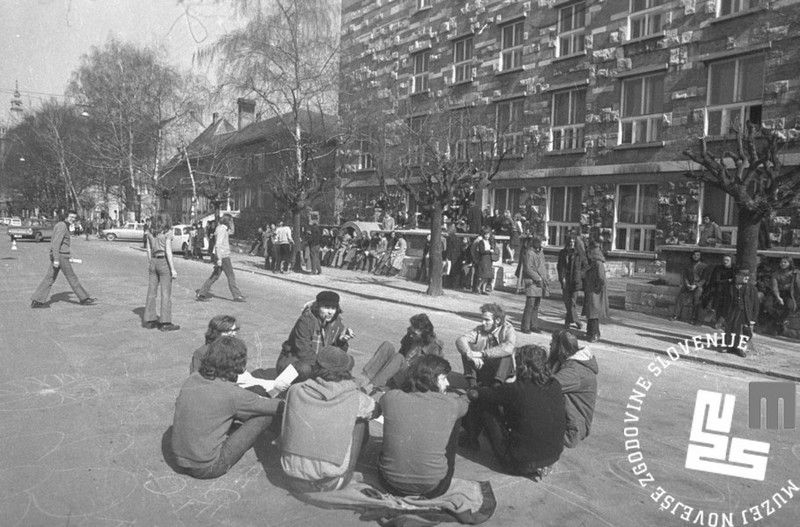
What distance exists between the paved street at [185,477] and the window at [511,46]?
54.3 ft

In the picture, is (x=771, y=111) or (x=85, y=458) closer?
(x=85, y=458)

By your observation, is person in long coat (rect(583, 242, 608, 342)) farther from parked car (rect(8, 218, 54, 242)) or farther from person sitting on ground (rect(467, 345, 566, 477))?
parked car (rect(8, 218, 54, 242))

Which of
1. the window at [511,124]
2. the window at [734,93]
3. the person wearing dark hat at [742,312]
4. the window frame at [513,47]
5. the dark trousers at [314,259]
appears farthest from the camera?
the window frame at [513,47]

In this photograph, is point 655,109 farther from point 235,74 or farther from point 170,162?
point 170,162

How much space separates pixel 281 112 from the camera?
29438 mm

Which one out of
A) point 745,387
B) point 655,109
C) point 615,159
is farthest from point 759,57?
point 745,387

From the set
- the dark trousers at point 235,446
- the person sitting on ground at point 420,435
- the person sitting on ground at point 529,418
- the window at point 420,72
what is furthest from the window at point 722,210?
the dark trousers at point 235,446

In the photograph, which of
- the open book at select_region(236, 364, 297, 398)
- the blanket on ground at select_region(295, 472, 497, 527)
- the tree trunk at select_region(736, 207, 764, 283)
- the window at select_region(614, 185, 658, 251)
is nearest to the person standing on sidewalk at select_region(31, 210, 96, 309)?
the open book at select_region(236, 364, 297, 398)

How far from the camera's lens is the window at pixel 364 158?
1223 inches

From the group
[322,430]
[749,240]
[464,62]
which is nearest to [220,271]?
[322,430]

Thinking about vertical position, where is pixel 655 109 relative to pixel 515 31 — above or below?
below

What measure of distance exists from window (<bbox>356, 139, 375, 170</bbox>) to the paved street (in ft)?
73.1

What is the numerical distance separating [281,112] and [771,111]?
20932mm

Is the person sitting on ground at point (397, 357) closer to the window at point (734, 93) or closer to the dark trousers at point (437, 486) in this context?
the dark trousers at point (437, 486)
